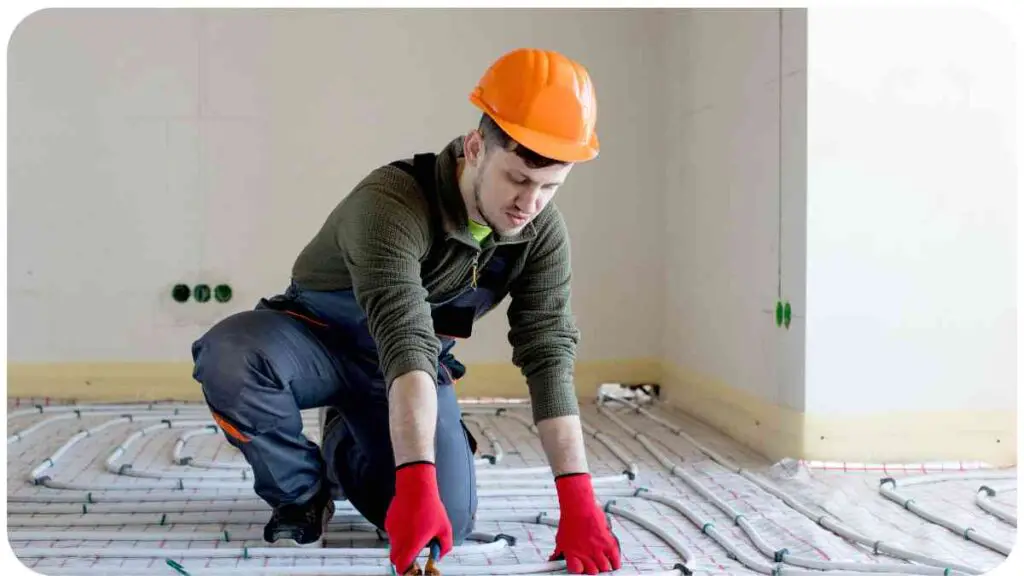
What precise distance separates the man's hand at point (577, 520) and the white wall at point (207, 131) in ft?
7.46

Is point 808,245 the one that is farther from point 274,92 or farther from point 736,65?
point 274,92

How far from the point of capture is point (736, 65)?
328 cm

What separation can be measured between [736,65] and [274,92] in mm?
1760

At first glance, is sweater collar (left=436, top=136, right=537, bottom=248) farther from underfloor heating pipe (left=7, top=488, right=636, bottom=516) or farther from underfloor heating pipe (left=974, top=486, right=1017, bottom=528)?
underfloor heating pipe (left=974, top=486, right=1017, bottom=528)

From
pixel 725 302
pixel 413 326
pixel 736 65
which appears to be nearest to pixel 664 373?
pixel 725 302

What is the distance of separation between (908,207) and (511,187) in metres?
1.51

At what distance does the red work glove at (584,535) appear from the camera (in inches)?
69.9

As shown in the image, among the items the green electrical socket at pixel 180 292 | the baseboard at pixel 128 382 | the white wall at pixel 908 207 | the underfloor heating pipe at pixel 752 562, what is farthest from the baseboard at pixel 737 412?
the green electrical socket at pixel 180 292

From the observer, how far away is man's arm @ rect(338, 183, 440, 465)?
161 centimetres

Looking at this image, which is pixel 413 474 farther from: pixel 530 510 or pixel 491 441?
pixel 491 441

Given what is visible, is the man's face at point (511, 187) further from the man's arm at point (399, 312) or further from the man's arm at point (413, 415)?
the man's arm at point (413, 415)

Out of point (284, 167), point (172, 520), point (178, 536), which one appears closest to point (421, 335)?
point (178, 536)

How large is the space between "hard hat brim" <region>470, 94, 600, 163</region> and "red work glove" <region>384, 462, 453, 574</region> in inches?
20.5

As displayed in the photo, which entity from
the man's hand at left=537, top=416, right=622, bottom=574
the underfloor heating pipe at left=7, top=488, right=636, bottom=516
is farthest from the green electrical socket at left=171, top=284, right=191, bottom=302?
the man's hand at left=537, top=416, right=622, bottom=574
